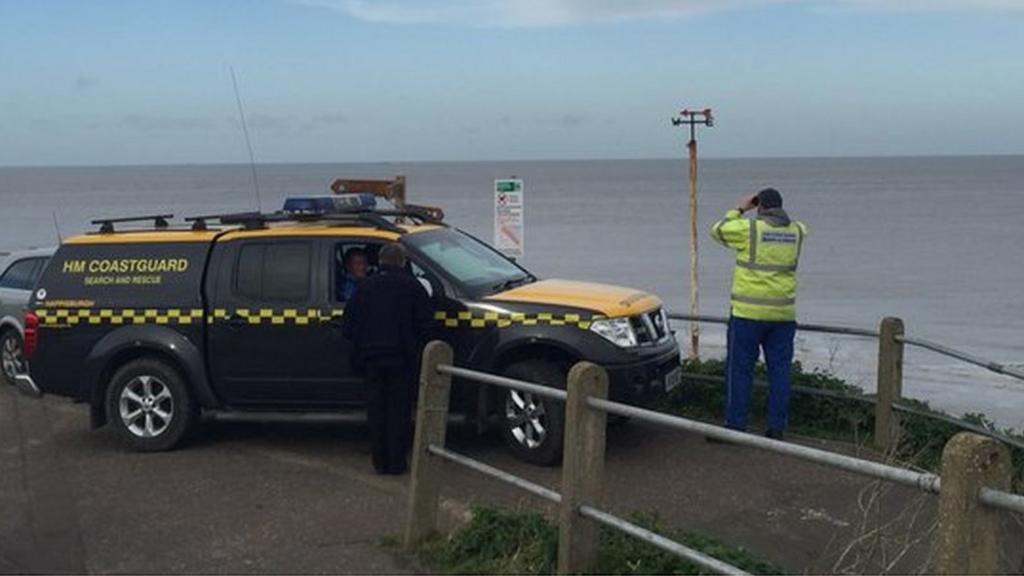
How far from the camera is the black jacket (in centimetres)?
854

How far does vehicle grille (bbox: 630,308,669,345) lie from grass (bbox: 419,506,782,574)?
257 cm

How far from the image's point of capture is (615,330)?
904cm

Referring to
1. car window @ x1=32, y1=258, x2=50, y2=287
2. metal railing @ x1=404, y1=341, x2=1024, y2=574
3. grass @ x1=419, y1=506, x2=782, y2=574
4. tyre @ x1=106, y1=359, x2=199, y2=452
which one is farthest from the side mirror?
car window @ x1=32, y1=258, x2=50, y2=287

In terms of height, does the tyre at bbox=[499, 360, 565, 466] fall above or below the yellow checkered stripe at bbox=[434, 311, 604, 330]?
below

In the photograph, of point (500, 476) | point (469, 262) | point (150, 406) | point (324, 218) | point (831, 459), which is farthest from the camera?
point (324, 218)

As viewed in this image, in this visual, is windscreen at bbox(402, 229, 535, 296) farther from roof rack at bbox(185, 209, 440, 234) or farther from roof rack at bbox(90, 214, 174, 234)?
roof rack at bbox(90, 214, 174, 234)

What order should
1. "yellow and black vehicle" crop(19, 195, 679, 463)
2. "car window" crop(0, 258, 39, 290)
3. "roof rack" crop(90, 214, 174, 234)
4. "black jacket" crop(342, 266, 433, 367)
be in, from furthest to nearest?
"car window" crop(0, 258, 39, 290) < "roof rack" crop(90, 214, 174, 234) < "yellow and black vehicle" crop(19, 195, 679, 463) < "black jacket" crop(342, 266, 433, 367)

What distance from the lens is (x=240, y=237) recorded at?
9.93 metres

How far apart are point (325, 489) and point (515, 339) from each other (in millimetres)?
1696

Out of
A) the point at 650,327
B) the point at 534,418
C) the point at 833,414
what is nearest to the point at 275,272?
the point at 534,418

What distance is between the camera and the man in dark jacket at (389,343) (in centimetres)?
855

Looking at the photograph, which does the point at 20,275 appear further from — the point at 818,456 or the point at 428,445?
the point at 818,456

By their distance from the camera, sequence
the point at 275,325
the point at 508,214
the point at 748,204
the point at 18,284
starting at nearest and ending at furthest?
the point at 275,325, the point at 748,204, the point at 508,214, the point at 18,284

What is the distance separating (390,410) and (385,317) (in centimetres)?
64
